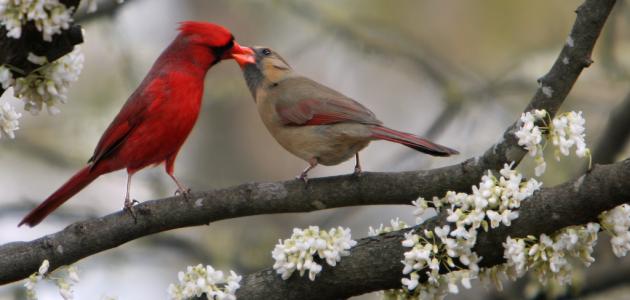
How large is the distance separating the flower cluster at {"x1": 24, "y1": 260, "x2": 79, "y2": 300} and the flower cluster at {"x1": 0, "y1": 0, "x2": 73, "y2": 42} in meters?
0.83

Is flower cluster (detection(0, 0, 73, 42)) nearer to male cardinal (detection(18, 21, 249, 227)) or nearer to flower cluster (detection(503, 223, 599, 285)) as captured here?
flower cluster (detection(503, 223, 599, 285))

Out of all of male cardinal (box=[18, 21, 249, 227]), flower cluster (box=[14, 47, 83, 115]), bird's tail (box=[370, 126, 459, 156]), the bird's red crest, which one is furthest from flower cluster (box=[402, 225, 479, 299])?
the bird's red crest

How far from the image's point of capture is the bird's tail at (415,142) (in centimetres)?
378

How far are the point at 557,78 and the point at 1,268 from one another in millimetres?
2216

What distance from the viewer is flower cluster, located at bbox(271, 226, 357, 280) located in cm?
321

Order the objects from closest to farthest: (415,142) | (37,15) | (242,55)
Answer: (37,15)
(415,142)
(242,55)

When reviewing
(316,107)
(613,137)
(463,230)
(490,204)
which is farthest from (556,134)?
(613,137)

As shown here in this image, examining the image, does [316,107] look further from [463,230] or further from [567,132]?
[567,132]

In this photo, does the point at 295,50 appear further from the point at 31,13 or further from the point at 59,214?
the point at 31,13

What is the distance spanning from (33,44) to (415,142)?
5.49 feet

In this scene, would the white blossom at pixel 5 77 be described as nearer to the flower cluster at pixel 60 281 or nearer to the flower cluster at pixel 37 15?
the flower cluster at pixel 37 15

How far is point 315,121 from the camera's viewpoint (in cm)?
462

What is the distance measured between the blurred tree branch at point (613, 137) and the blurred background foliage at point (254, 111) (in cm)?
45

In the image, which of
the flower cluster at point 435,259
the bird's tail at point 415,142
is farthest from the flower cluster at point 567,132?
the bird's tail at point 415,142
